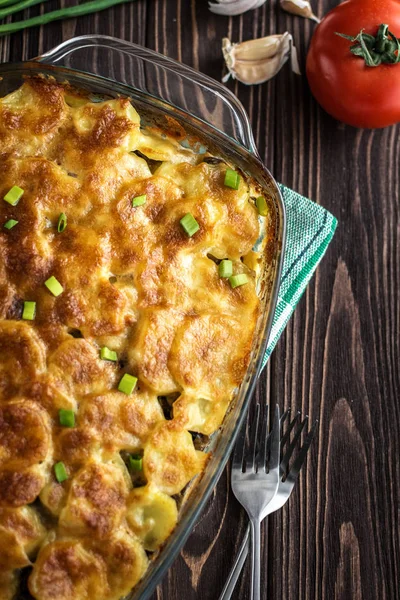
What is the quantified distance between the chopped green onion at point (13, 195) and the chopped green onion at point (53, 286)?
0.26m

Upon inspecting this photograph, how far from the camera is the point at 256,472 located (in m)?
2.38

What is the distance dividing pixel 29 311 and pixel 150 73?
1.11m

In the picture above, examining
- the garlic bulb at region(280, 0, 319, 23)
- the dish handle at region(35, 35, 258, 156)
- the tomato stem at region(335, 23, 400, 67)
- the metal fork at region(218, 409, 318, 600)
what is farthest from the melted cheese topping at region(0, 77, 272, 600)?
the garlic bulb at region(280, 0, 319, 23)

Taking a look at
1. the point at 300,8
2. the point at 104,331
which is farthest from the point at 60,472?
the point at 300,8

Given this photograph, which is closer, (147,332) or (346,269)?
(147,332)

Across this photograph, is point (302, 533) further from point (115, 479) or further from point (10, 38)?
point (10, 38)

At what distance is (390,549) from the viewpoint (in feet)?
8.17

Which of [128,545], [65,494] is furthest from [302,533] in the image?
[65,494]

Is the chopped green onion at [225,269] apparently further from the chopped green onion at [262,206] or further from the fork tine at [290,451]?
the fork tine at [290,451]

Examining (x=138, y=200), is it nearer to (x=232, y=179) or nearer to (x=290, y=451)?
(x=232, y=179)

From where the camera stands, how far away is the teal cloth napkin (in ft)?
8.08

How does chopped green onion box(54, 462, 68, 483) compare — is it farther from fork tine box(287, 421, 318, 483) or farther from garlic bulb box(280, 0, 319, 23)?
garlic bulb box(280, 0, 319, 23)

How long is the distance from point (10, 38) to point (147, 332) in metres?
1.53

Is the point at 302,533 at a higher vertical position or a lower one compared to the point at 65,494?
lower
